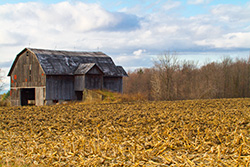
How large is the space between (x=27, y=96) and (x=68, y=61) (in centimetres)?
629

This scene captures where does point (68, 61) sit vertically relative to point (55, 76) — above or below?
above

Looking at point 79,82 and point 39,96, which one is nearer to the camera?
point 39,96

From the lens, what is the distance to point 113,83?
35.2 meters

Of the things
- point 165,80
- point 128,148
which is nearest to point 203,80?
point 165,80

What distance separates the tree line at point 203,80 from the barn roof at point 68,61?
867 centimetres

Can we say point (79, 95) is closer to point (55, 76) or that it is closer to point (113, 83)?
point (55, 76)

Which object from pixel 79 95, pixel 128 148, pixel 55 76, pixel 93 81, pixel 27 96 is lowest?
pixel 128 148

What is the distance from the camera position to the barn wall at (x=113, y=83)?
34594mm

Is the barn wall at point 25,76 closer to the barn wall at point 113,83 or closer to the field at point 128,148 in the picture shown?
the barn wall at point 113,83

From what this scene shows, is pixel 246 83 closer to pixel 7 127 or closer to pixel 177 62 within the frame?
pixel 177 62

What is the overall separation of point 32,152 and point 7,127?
575cm

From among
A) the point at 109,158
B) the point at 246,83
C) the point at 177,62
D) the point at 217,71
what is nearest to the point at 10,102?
the point at 177,62

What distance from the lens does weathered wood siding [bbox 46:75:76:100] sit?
101 feet

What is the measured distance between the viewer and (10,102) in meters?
34.7
